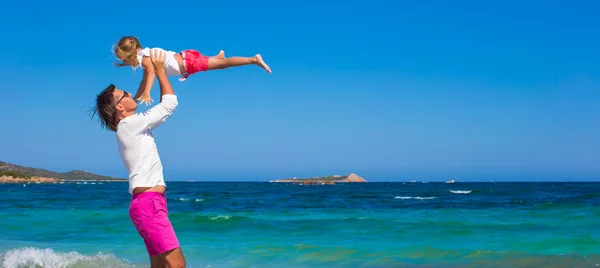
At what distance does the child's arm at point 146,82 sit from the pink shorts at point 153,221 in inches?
23.9

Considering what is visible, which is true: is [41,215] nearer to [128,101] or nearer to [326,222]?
[326,222]

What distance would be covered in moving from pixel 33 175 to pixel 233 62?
118947mm

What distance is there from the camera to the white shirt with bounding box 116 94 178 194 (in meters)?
3.69

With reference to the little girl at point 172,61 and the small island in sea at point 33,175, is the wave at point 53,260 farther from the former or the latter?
the small island in sea at point 33,175

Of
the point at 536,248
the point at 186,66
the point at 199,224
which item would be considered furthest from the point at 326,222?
the point at 186,66

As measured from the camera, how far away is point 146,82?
3.91 m

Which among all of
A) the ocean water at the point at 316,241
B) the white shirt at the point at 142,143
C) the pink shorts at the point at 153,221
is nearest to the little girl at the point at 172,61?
the white shirt at the point at 142,143

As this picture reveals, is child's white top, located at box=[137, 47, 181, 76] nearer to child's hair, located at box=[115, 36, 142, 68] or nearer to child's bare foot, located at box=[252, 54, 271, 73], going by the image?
child's hair, located at box=[115, 36, 142, 68]

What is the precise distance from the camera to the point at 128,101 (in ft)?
12.4

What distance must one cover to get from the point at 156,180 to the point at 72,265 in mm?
7083

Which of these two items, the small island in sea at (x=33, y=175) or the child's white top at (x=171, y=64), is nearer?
the child's white top at (x=171, y=64)

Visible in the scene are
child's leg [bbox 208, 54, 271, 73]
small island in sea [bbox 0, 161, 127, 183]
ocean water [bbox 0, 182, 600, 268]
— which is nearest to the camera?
child's leg [bbox 208, 54, 271, 73]

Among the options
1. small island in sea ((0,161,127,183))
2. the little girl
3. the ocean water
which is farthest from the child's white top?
small island in sea ((0,161,127,183))

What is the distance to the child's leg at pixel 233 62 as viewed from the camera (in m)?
4.40
